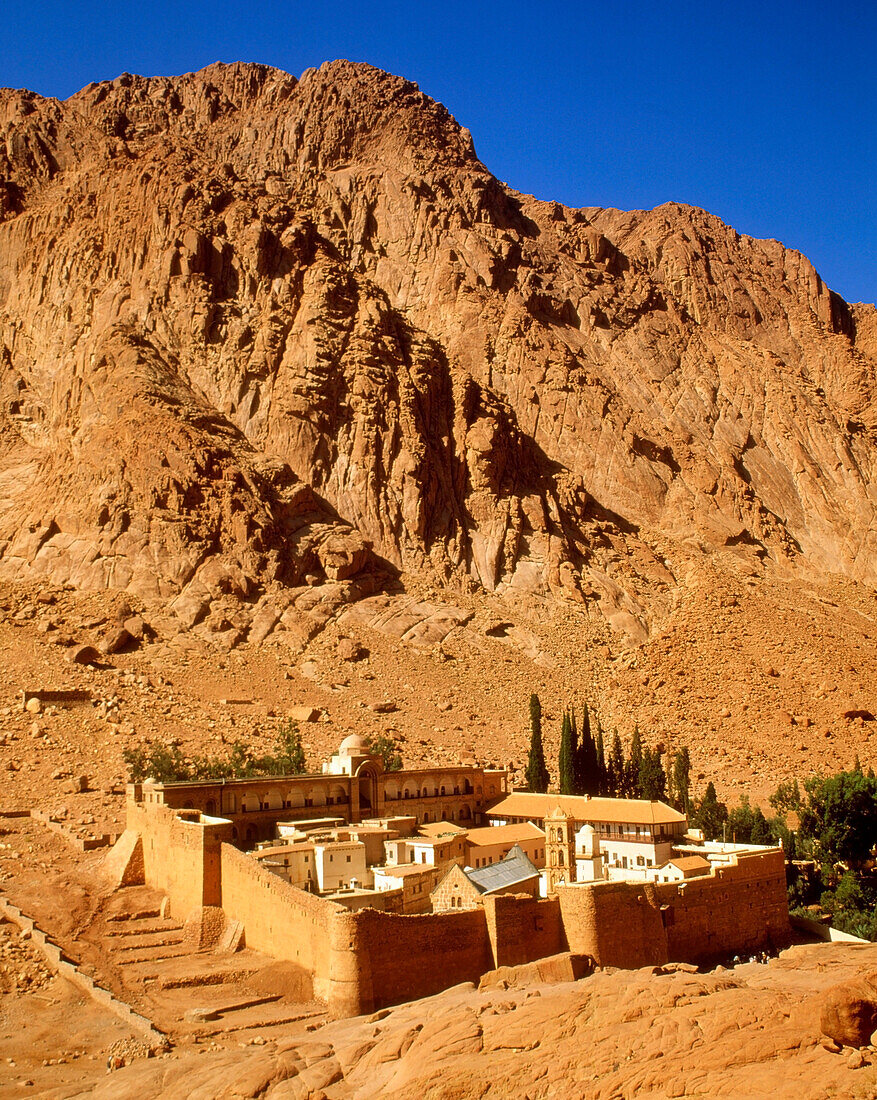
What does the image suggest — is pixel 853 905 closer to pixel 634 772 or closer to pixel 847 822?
pixel 847 822

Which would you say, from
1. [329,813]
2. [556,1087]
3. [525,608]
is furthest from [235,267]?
[556,1087]

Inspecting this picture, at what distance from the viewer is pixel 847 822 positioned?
146 ft

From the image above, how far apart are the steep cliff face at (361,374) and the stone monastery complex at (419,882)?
31.4 m

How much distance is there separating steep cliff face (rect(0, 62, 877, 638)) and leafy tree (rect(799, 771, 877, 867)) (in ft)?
119

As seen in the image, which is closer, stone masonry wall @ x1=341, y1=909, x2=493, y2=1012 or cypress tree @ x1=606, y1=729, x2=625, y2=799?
stone masonry wall @ x1=341, y1=909, x2=493, y2=1012

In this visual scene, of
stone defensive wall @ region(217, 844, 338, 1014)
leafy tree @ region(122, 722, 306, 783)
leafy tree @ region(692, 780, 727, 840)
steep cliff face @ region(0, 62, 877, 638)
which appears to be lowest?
stone defensive wall @ region(217, 844, 338, 1014)

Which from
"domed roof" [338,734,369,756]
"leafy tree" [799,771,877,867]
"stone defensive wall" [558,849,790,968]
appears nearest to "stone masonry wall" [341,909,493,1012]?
"stone defensive wall" [558,849,790,968]

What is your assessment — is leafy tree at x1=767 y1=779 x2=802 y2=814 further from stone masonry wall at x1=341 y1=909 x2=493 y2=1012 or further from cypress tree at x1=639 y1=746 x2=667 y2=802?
stone masonry wall at x1=341 y1=909 x2=493 y2=1012

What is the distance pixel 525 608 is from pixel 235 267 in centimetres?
3691

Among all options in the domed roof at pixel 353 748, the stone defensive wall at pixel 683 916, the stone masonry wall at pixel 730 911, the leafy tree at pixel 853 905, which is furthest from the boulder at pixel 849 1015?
the domed roof at pixel 353 748

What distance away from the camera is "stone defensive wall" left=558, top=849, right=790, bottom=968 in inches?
1315

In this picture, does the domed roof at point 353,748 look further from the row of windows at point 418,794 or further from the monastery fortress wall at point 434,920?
the monastery fortress wall at point 434,920

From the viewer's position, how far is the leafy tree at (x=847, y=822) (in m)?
44.3

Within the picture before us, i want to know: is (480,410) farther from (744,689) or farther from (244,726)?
(244,726)
